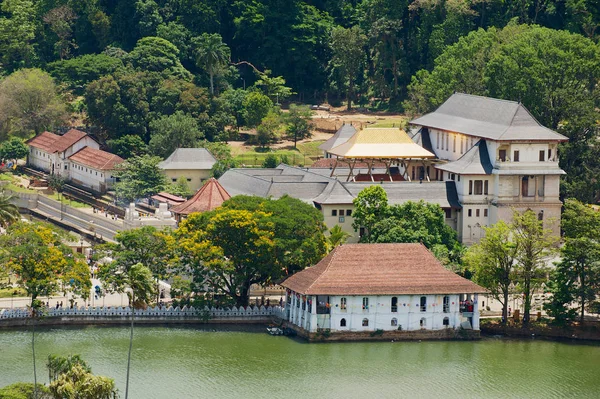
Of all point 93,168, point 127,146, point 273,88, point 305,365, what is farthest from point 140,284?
point 273,88

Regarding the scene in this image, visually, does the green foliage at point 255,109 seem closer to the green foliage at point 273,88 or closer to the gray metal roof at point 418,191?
the green foliage at point 273,88

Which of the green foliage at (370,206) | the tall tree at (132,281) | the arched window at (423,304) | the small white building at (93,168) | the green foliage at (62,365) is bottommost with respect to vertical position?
the green foliage at (62,365)

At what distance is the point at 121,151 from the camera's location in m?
147

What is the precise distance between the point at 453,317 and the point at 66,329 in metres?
21.4

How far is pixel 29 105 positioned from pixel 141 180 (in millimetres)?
23595

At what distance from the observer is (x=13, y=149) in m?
150

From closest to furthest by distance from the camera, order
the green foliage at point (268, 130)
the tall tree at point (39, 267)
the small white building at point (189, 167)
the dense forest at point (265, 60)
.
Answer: the tall tree at point (39, 267) < the dense forest at point (265, 60) < the small white building at point (189, 167) < the green foliage at point (268, 130)

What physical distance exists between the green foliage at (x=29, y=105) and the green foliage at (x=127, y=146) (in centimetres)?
967

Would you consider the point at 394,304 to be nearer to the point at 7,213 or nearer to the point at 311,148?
the point at 7,213

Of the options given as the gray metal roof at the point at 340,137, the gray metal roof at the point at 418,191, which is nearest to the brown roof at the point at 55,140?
the gray metal roof at the point at 340,137

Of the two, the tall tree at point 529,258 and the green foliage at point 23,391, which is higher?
the tall tree at point 529,258

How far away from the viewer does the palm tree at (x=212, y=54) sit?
157 meters

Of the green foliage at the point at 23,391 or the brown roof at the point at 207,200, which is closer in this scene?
the green foliage at the point at 23,391

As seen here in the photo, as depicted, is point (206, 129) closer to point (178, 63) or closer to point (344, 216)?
point (178, 63)
